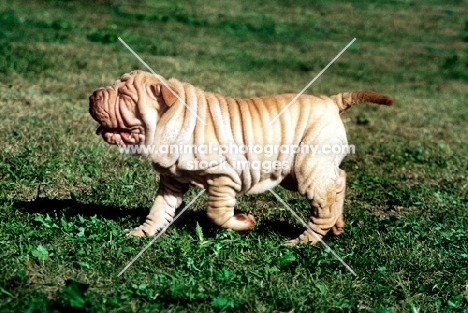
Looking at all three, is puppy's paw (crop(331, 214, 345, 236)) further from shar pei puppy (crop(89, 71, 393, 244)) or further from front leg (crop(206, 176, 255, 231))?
front leg (crop(206, 176, 255, 231))

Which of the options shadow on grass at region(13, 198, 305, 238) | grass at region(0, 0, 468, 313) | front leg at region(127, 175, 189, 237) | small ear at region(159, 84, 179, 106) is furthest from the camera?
shadow on grass at region(13, 198, 305, 238)

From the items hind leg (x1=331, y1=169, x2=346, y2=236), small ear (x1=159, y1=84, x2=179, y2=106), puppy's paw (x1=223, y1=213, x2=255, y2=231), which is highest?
small ear (x1=159, y1=84, x2=179, y2=106)

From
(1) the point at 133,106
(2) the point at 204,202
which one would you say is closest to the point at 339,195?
(2) the point at 204,202

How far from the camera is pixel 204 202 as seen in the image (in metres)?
5.80

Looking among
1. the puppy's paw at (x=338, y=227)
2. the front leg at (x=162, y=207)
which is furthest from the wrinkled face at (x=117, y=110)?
the puppy's paw at (x=338, y=227)

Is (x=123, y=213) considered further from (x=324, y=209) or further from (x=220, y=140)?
(x=324, y=209)

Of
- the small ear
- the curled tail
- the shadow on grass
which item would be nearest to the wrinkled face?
the small ear

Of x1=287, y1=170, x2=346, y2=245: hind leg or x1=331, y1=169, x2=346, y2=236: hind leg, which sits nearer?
x1=287, y1=170, x2=346, y2=245: hind leg

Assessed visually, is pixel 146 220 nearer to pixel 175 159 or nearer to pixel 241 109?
pixel 175 159

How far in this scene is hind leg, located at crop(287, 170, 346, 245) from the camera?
15.5ft

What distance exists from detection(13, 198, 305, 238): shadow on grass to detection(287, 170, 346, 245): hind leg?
34 cm

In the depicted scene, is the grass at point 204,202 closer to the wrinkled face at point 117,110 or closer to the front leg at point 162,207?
the front leg at point 162,207

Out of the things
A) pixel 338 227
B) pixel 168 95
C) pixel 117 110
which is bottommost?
pixel 338 227

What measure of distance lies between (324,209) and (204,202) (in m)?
1.36
